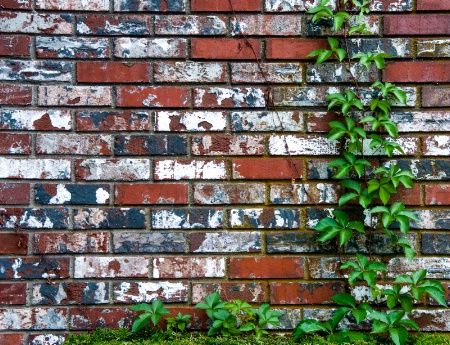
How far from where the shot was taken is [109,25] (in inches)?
73.6

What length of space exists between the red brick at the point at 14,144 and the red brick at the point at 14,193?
0.44 feet

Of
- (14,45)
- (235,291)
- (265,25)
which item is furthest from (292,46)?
(14,45)

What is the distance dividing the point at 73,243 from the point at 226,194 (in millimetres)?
655

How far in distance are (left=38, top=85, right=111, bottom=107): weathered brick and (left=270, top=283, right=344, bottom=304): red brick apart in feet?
3.41

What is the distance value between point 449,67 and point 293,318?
1221mm

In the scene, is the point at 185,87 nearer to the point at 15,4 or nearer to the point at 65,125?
the point at 65,125

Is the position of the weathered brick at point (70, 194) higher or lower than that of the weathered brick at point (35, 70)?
lower

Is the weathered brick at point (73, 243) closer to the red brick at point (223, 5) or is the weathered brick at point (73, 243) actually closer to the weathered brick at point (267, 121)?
the weathered brick at point (267, 121)

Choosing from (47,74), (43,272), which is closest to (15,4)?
(47,74)

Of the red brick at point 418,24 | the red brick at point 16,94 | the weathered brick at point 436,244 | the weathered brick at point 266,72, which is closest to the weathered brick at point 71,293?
the red brick at point 16,94

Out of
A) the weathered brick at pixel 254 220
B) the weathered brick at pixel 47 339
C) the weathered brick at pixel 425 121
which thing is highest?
the weathered brick at pixel 425 121

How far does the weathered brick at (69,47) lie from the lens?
1864mm

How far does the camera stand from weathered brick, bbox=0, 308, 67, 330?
1.82 metres

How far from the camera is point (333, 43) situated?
6.00 feet
